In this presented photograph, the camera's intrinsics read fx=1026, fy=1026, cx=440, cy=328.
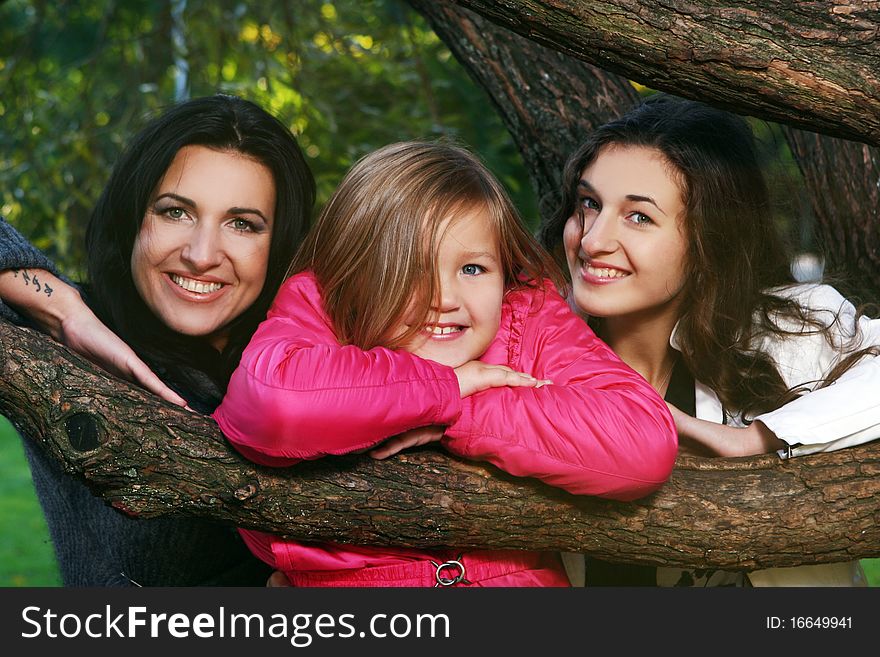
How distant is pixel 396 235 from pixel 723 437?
3.06 feet

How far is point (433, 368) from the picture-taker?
2.02 m

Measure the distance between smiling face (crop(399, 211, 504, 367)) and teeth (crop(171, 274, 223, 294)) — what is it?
67 cm

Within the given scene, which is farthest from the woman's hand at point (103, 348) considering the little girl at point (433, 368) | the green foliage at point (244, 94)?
the green foliage at point (244, 94)

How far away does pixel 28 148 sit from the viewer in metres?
5.05

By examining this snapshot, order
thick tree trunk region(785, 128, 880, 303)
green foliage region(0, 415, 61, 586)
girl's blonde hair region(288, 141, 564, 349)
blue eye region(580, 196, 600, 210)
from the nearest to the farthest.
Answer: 1. girl's blonde hair region(288, 141, 564, 349)
2. blue eye region(580, 196, 600, 210)
3. thick tree trunk region(785, 128, 880, 303)
4. green foliage region(0, 415, 61, 586)

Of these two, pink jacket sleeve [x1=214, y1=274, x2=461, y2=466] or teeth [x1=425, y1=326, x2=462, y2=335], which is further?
teeth [x1=425, y1=326, x2=462, y2=335]

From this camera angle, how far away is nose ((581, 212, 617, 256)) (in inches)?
99.1

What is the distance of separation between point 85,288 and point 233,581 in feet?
3.04

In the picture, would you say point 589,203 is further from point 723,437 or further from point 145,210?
point 145,210

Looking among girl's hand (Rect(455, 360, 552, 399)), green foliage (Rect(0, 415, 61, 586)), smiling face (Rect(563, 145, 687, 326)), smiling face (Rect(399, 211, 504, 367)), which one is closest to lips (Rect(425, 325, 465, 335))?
smiling face (Rect(399, 211, 504, 367))

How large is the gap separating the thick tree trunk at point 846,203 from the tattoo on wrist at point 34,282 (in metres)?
2.14

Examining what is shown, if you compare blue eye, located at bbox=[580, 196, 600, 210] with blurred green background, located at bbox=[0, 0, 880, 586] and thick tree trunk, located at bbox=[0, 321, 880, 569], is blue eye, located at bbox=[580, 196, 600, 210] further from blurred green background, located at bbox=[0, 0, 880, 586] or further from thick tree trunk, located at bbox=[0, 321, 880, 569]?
blurred green background, located at bbox=[0, 0, 880, 586]

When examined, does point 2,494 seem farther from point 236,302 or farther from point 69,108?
point 236,302

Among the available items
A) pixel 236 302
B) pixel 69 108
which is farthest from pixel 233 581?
pixel 69 108
